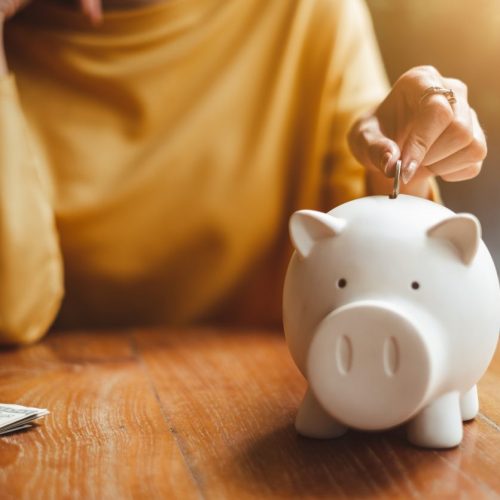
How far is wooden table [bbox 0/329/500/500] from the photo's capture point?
55cm

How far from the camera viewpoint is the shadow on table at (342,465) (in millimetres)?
543

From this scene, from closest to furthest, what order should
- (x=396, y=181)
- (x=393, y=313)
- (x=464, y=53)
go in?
(x=393, y=313) → (x=396, y=181) → (x=464, y=53)

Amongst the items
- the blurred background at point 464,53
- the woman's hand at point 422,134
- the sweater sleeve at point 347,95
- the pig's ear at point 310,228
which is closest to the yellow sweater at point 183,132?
the sweater sleeve at point 347,95

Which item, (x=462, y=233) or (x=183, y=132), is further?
(x=183, y=132)

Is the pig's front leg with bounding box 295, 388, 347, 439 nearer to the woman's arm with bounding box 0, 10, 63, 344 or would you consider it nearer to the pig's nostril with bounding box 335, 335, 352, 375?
the pig's nostril with bounding box 335, 335, 352, 375

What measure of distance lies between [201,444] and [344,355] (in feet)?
0.53

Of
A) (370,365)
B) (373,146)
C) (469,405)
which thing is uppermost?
(373,146)

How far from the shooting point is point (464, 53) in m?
1.38

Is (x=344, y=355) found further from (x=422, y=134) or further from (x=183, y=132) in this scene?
(x=183, y=132)

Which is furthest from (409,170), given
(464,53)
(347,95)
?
(464,53)

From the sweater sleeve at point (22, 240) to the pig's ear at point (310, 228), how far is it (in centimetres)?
56

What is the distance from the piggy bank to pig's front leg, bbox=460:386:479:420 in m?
0.06

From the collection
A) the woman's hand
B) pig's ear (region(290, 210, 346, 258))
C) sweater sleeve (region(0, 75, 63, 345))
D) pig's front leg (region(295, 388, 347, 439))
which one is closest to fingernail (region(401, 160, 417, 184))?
the woman's hand

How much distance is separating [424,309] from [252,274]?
2.36ft
